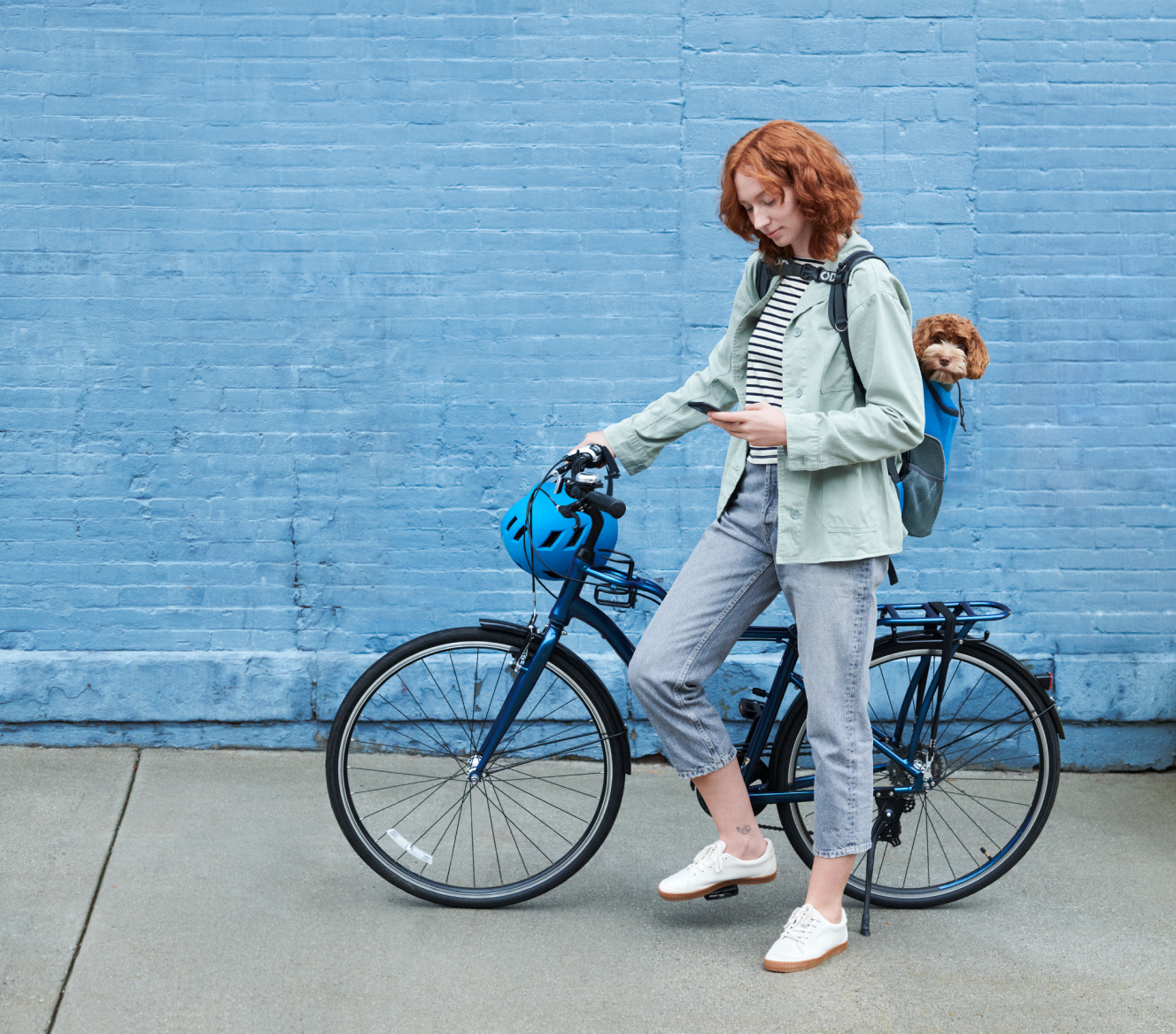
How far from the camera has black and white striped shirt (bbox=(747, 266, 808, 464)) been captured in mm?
3076

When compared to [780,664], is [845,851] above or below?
below

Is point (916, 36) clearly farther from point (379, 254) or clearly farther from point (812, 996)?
point (812, 996)

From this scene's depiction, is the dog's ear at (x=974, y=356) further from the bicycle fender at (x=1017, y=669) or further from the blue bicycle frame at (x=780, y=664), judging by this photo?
the bicycle fender at (x=1017, y=669)

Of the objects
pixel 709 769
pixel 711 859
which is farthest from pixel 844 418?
pixel 711 859

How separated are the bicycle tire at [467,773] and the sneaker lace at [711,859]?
0.26m

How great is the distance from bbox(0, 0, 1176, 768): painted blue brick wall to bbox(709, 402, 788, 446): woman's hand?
1.61m

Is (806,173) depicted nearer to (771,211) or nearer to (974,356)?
(771,211)

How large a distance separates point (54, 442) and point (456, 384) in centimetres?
146

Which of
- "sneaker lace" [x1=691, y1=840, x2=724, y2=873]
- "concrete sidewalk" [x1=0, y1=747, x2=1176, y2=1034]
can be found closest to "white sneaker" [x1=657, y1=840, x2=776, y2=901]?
"sneaker lace" [x1=691, y1=840, x2=724, y2=873]

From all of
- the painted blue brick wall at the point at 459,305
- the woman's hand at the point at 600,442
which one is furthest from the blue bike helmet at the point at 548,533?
the painted blue brick wall at the point at 459,305

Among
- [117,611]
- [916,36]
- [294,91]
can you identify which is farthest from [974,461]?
[117,611]

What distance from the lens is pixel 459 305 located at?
449 cm

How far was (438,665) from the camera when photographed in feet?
14.5

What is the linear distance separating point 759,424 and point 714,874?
1270 millimetres
